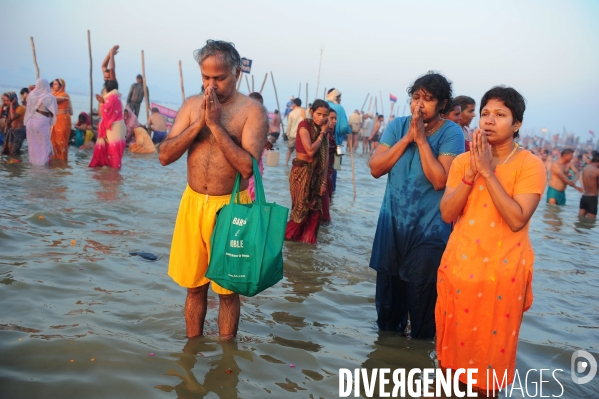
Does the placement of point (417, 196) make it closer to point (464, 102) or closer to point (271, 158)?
point (464, 102)

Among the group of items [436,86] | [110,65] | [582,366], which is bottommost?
[582,366]

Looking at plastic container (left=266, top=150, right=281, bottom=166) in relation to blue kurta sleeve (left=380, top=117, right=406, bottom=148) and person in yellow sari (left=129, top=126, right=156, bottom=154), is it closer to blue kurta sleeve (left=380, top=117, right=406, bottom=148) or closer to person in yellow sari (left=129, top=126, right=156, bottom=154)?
person in yellow sari (left=129, top=126, right=156, bottom=154)

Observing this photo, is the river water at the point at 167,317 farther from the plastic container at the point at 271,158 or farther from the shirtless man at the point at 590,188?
the plastic container at the point at 271,158

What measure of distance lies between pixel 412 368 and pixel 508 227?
1292 millimetres

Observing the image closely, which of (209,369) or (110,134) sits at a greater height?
(110,134)

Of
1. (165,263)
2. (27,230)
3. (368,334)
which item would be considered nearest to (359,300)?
(368,334)

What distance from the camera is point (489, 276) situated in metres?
3.08

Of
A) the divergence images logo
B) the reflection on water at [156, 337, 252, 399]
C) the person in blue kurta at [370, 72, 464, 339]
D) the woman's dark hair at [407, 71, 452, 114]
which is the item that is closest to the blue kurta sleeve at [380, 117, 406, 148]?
Result: the person in blue kurta at [370, 72, 464, 339]

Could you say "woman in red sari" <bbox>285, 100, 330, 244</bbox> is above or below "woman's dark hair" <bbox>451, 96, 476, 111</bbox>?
below

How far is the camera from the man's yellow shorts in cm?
353

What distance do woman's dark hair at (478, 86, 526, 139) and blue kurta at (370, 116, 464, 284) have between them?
63 centimetres

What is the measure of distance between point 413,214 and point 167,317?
1939 millimetres

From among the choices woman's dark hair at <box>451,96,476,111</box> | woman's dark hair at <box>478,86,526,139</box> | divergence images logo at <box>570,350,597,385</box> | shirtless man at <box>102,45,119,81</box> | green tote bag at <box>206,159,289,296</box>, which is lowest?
divergence images logo at <box>570,350,597,385</box>

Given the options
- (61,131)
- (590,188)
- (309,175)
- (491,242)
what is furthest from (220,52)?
(590,188)
